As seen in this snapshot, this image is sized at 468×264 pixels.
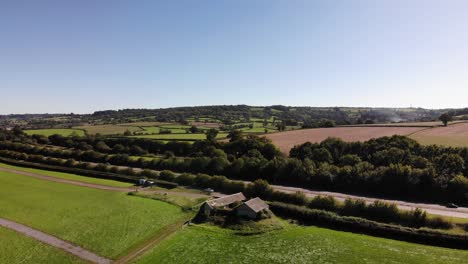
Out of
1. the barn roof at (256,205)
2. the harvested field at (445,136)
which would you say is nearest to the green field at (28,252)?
the barn roof at (256,205)

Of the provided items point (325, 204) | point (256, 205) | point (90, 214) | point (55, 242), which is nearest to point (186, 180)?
point (90, 214)

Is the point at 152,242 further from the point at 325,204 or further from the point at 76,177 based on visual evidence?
the point at 76,177

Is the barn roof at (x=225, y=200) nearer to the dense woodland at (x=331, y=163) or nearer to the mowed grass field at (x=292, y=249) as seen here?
the mowed grass field at (x=292, y=249)

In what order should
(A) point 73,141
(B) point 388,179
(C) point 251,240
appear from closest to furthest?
1. (C) point 251,240
2. (B) point 388,179
3. (A) point 73,141

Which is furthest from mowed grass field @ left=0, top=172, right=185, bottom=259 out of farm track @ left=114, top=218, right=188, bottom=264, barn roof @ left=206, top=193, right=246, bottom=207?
barn roof @ left=206, top=193, right=246, bottom=207

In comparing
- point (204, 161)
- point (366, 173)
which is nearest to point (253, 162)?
point (204, 161)

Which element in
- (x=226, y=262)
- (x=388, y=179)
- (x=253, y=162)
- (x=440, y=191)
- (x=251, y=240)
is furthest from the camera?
(x=253, y=162)

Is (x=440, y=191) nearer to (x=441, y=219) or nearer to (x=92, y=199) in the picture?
(x=441, y=219)
